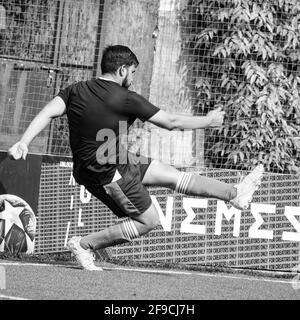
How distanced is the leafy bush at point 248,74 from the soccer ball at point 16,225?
115 inches

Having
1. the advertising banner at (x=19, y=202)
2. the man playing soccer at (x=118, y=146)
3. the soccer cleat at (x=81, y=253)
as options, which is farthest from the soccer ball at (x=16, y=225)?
the man playing soccer at (x=118, y=146)

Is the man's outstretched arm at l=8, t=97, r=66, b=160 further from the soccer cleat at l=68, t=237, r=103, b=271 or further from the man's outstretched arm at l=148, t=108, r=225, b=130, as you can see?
the soccer cleat at l=68, t=237, r=103, b=271

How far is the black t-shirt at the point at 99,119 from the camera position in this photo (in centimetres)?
732

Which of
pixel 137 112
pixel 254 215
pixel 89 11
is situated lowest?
pixel 254 215

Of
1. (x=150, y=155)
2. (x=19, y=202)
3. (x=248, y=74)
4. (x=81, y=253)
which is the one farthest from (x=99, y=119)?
(x=248, y=74)

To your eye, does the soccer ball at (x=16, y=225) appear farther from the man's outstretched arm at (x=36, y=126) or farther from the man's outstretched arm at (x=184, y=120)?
the man's outstretched arm at (x=184, y=120)

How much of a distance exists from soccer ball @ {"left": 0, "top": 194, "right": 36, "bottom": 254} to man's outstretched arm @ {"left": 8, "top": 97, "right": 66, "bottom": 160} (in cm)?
213

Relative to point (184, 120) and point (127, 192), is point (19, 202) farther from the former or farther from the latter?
point (184, 120)

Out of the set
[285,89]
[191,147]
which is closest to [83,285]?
[191,147]
